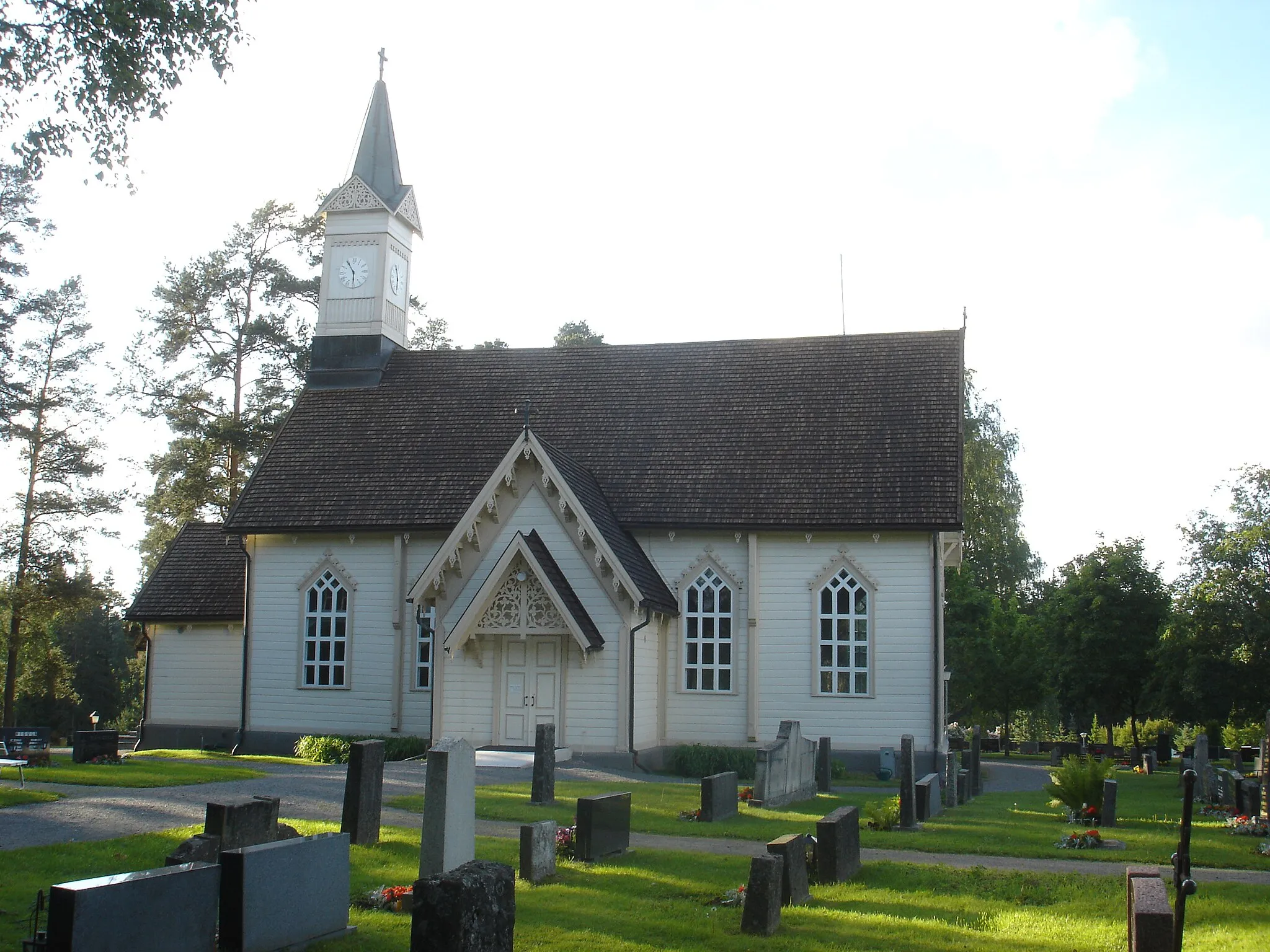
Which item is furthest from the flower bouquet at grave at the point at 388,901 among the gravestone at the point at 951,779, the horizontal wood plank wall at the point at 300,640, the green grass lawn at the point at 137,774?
the horizontal wood plank wall at the point at 300,640

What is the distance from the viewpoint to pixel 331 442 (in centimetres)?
3222

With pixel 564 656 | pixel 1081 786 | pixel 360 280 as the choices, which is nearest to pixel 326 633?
pixel 564 656

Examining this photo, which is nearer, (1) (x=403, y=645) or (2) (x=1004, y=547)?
(1) (x=403, y=645)

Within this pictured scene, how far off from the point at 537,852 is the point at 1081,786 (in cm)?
1004

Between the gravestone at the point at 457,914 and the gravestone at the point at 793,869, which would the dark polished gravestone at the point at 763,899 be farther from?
the gravestone at the point at 457,914

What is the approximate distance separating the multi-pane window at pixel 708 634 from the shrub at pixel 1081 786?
10092mm

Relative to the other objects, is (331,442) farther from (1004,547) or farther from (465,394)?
(1004,547)

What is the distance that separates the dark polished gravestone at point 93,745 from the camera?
24.3 metres

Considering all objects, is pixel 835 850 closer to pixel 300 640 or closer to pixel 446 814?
pixel 446 814

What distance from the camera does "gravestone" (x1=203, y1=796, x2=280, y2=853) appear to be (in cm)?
1075

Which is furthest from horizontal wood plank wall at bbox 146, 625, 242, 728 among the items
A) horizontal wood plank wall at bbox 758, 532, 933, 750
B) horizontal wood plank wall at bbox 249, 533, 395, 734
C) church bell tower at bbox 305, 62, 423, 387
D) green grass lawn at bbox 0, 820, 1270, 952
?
green grass lawn at bbox 0, 820, 1270, 952

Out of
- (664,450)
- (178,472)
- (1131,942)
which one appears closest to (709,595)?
(664,450)

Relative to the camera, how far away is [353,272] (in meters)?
34.8

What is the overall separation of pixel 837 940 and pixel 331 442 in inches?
973
